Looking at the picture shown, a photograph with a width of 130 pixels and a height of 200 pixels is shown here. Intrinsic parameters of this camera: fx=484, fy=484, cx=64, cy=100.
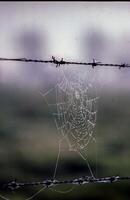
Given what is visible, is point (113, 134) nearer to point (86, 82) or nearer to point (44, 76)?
point (44, 76)

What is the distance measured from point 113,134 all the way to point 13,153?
2.13 m

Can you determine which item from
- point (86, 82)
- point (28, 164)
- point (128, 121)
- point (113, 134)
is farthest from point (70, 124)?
point (128, 121)

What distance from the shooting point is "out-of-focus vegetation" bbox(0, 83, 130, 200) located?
7.02 metres

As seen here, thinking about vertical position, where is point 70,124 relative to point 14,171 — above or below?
above

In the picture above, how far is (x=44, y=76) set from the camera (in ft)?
22.4

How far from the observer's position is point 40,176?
742cm

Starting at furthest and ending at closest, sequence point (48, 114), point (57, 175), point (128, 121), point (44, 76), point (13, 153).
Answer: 1. point (48, 114)
2. point (128, 121)
3. point (13, 153)
4. point (57, 175)
5. point (44, 76)

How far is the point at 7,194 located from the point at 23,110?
492 cm

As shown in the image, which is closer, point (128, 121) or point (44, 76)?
point (44, 76)

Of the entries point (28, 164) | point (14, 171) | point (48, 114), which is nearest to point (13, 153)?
point (28, 164)

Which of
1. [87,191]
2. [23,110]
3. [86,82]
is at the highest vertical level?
[86,82]

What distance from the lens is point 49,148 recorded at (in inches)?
356

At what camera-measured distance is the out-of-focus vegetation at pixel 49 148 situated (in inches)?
276

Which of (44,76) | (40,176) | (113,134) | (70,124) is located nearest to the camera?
(70,124)
